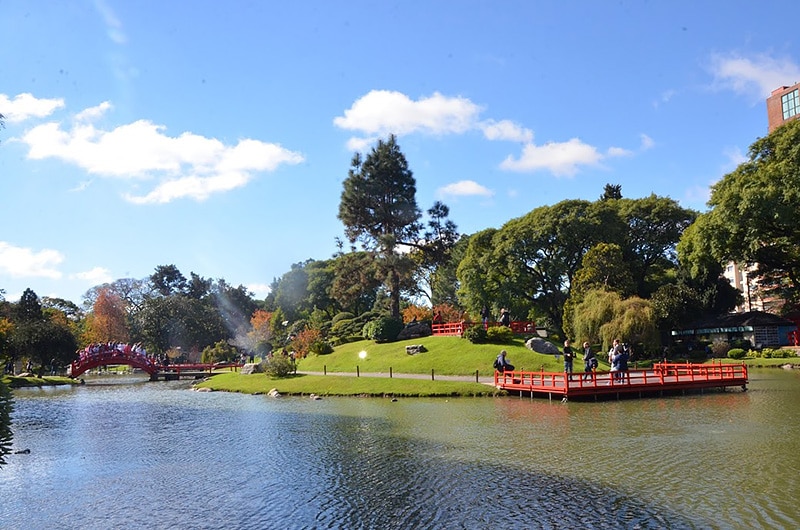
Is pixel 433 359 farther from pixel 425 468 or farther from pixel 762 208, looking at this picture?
pixel 425 468

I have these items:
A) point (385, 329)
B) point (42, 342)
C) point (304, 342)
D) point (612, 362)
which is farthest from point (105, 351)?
point (612, 362)

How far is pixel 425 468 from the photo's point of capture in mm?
17375

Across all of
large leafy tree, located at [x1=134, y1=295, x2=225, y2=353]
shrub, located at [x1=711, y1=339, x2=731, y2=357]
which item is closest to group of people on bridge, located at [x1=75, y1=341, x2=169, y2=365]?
large leafy tree, located at [x1=134, y1=295, x2=225, y2=353]

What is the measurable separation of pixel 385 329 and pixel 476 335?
35.9 ft

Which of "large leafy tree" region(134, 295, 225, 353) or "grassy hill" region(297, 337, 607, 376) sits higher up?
"large leafy tree" region(134, 295, 225, 353)

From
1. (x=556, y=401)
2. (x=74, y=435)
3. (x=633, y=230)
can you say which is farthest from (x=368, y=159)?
(x=74, y=435)

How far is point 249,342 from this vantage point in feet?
338

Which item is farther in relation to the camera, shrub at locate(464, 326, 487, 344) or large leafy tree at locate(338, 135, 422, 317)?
large leafy tree at locate(338, 135, 422, 317)

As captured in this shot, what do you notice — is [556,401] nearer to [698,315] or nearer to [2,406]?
[2,406]

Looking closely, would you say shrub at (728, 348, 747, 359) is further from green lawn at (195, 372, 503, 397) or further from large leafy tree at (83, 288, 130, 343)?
large leafy tree at (83, 288, 130, 343)

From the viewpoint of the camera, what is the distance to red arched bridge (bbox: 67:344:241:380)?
64.4 metres

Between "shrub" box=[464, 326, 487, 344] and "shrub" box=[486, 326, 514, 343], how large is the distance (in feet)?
1.36

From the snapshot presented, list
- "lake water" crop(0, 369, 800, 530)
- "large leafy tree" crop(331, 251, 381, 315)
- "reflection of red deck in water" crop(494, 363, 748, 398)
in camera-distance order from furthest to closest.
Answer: "large leafy tree" crop(331, 251, 381, 315) < "reflection of red deck in water" crop(494, 363, 748, 398) < "lake water" crop(0, 369, 800, 530)

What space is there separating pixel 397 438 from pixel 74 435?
48.0ft
